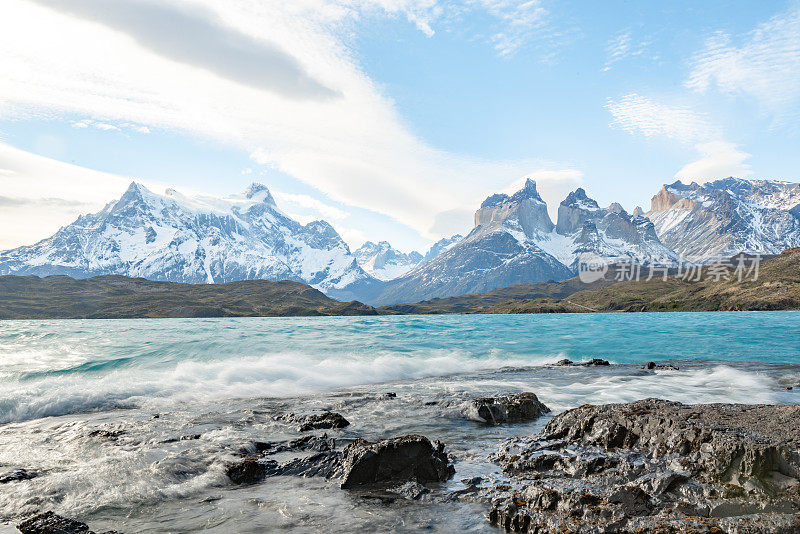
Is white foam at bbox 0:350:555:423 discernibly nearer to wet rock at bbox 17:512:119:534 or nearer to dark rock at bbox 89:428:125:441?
dark rock at bbox 89:428:125:441

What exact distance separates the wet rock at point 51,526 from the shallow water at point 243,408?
491 millimetres

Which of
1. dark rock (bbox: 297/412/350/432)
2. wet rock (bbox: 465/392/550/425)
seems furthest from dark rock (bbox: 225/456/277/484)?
wet rock (bbox: 465/392/550/425)

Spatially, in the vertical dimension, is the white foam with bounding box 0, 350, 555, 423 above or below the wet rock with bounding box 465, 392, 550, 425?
below

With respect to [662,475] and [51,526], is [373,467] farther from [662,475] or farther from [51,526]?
[51,526]

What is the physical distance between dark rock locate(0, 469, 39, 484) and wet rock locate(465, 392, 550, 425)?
14.7m

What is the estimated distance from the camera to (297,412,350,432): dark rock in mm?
16484

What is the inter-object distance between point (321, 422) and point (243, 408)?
635 centimetres

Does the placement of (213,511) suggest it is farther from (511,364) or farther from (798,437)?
(511,364)

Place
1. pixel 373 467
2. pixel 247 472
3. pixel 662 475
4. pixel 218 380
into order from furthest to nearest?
pixel 218 380, pixel 247 472, pixel 373 467, pixel 662 475

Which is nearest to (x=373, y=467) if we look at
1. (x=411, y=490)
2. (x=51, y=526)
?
(x=411, y=490)

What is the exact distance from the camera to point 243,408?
2106cm

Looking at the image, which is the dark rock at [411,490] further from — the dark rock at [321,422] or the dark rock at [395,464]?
the dark rock at [321,422]

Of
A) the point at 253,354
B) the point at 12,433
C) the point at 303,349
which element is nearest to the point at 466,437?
the point at 12,433

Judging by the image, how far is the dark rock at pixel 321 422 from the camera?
54.1 ft
